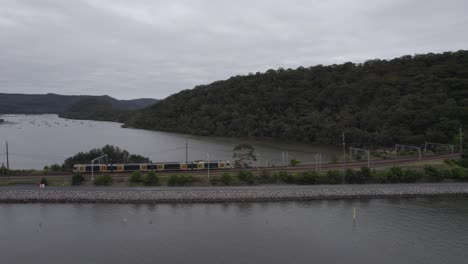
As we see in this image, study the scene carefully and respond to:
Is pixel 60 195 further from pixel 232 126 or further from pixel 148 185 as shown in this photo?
pixel 232 126

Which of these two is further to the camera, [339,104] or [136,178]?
[339,104]

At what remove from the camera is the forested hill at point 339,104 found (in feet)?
174

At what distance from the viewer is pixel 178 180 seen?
25.7 m

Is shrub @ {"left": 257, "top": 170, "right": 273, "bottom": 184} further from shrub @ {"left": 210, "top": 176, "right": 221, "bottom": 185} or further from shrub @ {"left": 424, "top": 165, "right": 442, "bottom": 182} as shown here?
shrub @ {"left": 424, "top": 165, "right": 442, "bottom": 182}

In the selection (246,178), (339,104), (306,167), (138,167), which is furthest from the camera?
(339,104)

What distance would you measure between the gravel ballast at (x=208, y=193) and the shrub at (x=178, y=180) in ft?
3.45

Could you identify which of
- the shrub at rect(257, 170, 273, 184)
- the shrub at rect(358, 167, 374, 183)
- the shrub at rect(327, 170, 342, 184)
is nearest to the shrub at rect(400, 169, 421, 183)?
the shrub at rect(358, 167, 374, 183)

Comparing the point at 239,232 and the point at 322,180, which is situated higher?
the point at 322,180

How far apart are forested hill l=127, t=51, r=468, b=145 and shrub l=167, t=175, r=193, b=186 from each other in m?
35.8

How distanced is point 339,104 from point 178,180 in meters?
52.6

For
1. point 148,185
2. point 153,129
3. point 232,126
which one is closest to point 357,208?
point 148,185

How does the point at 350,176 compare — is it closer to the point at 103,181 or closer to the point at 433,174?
the point at 433,174

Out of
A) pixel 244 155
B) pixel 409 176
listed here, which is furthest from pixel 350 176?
pixel 244 155

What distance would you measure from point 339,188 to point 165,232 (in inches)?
486
